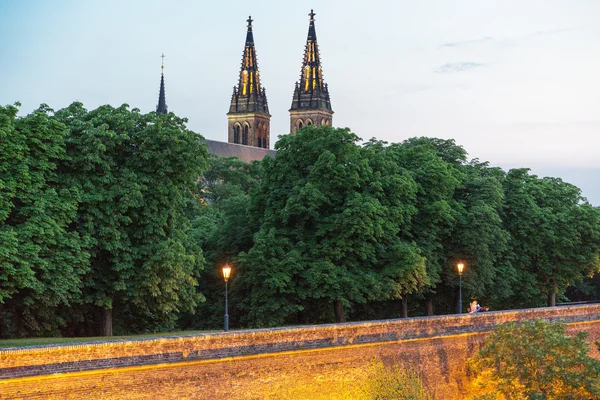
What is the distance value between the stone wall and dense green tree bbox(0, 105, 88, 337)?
26.3 feet

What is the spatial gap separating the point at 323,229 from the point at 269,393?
50.9 ft

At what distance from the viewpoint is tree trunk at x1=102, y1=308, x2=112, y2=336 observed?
130 ft

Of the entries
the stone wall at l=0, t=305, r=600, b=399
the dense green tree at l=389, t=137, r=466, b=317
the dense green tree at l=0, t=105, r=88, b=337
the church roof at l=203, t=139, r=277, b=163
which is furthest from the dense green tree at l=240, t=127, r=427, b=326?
the church roof at l=203, t=139, r=277, b=163

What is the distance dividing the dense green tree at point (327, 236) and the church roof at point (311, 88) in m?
118

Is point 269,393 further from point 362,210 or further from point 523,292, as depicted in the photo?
point 523,292

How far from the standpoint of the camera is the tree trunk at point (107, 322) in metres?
39.5

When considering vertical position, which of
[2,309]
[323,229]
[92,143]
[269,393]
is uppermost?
[92,143]

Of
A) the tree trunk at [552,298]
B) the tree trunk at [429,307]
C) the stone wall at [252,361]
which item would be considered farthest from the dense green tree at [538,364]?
the tree trunk at [552,298]

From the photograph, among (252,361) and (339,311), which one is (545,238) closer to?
(339,311)

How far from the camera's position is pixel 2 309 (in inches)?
1420

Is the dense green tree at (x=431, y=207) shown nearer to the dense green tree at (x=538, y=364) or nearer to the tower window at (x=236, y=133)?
the dense green tree at (x=538, y=364)

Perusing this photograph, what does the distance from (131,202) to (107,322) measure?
17.6 ft

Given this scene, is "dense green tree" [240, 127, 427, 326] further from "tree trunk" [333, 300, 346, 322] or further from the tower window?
the tower window

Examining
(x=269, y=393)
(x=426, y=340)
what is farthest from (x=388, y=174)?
(x=269, y=393)
